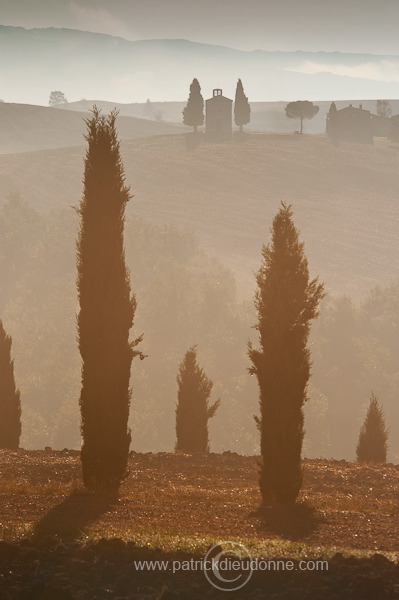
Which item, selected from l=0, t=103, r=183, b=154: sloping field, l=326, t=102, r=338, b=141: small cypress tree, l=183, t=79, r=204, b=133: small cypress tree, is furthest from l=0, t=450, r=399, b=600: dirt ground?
l=0, t=103, r=183, b=154: sloping field

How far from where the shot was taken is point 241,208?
11144 centimetres

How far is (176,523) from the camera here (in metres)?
17.2

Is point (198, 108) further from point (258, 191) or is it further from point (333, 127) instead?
point (258, 191)

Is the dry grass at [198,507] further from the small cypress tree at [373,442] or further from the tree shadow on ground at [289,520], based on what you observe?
the small cypress tree at [373,442]

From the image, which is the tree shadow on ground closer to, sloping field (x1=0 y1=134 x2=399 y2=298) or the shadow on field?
the shadow on field

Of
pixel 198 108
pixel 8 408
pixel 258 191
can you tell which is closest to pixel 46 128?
pixel 198 108

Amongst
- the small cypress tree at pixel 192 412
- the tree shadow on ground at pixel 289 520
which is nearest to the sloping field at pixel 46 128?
the small cypress tree at pixel 192 412

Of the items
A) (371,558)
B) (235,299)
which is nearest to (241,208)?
(235,299)

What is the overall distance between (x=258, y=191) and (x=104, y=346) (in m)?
98.6

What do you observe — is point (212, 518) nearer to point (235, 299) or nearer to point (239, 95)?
point (235, 299)

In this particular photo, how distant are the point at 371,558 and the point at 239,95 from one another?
417 ft

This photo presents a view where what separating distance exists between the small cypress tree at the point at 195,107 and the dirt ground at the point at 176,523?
109 meters

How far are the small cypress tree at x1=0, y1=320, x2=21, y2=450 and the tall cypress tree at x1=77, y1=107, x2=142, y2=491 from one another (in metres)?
12.6

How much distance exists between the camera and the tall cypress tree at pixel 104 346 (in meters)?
20.7
